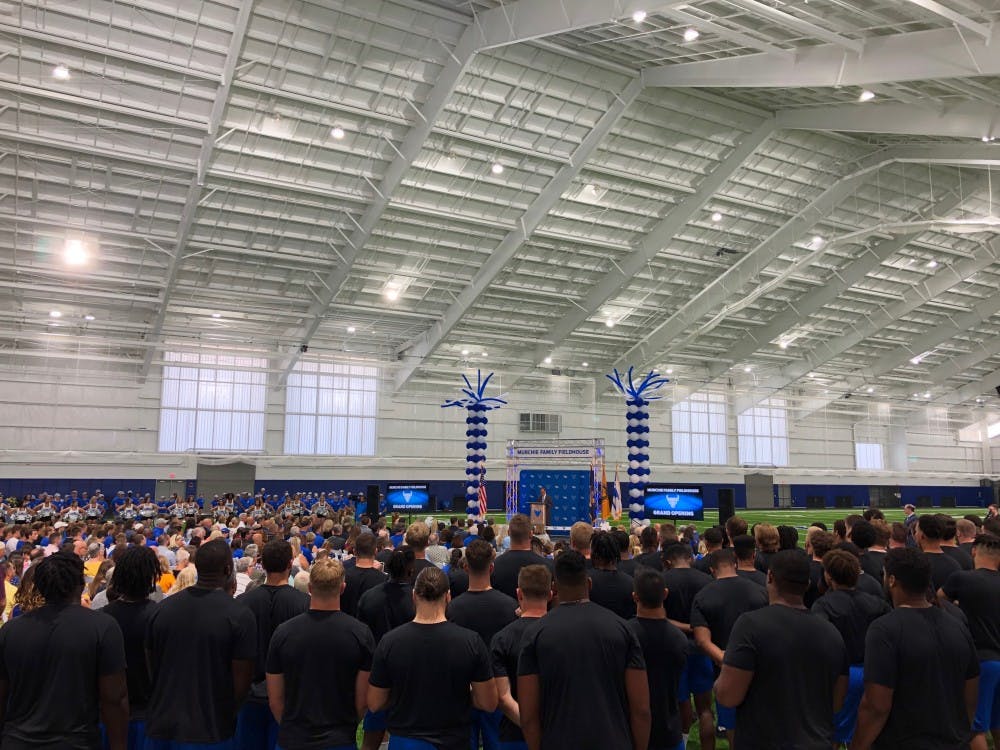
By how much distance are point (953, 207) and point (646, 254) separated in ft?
38.9

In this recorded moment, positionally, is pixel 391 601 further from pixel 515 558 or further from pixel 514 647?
pixel 514 647

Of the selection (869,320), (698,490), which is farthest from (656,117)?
(869,320)

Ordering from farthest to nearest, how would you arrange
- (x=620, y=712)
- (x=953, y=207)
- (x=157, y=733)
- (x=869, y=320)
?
(x=869, y=320), (x=953, y=207), (x=157, y=733), (x=620, y=712)

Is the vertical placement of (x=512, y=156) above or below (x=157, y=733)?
above

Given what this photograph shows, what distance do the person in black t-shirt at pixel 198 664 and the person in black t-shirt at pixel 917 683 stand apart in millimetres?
2960

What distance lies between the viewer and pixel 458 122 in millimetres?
22672

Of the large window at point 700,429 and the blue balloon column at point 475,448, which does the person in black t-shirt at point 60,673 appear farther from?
the large window at point 700,429

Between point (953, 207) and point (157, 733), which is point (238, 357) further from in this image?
point (157, 733)

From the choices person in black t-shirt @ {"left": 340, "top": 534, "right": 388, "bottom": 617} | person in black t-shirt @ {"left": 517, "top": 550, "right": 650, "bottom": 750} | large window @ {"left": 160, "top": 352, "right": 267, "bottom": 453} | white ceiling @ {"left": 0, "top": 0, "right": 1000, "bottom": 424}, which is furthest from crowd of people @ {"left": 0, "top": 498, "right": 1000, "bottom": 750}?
large window @ {"left": 160, "top": 352, "right": 267, "bottom": 453}

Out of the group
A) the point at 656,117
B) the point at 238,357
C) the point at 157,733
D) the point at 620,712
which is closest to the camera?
the point at 620,712

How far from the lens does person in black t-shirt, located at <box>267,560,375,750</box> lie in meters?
3.61

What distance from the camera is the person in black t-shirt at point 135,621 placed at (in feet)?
13.0

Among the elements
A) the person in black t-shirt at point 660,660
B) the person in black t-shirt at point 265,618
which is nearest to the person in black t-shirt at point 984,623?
the person in black t-shirt at point 660,660

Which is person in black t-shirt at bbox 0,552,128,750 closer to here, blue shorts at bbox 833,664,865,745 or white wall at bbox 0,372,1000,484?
blue shorts at bbox 833,664,865,745
